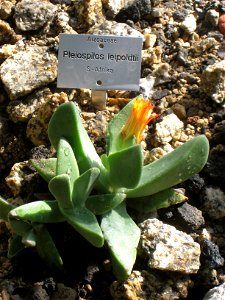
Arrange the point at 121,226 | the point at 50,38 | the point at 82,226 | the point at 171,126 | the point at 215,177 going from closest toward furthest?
1. the point at 82,226
2. the point at 121,226
3. the point at 215,177
4. the point at 171,126
5. the point at 50,38

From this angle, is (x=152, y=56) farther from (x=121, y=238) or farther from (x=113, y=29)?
(x=121, y=238)

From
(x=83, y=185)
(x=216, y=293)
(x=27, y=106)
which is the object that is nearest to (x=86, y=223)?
(x=83, y=185)

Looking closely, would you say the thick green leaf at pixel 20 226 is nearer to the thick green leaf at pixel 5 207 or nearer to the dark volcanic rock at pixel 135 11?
the thick green leaf at pixel 5 207

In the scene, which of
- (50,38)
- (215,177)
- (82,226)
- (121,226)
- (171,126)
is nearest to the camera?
(82,226)

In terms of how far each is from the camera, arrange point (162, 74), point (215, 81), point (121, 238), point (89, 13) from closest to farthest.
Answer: point (121, 238)
point (215, 81)
point (162, 74)
point (89, 13)

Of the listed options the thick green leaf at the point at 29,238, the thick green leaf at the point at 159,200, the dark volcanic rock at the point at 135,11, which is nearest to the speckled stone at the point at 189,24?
the dark volcanic rock at the point at 135,11

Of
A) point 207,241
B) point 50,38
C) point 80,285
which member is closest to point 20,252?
point 80,285

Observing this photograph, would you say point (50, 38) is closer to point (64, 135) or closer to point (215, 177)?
point (64, 135)
